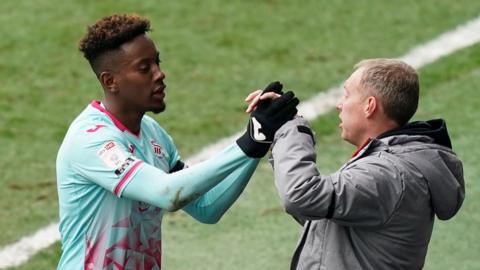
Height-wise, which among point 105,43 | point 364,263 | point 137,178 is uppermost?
point 105,43

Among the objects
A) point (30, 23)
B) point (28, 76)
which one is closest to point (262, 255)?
point (28, 76)

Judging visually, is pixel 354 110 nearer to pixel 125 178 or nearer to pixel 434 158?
pixel 434 158

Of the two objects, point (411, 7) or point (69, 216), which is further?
point (411, 7)

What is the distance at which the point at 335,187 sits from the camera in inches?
165

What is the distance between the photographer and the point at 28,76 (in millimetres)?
10992

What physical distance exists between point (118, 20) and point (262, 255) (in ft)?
9.97

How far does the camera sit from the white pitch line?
7.79 m

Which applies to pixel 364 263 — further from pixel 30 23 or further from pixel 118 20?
pixel 30 23

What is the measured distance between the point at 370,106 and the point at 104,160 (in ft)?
3.44

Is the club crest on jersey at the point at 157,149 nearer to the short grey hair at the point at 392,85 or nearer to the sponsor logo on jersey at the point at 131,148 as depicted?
the sponsor logo on jersey at the point at 131,148

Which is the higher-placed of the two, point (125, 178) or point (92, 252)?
point (125, 178)

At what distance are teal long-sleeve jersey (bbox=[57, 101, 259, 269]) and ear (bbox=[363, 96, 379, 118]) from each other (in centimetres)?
53

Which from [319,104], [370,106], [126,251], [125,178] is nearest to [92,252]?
[126,251]

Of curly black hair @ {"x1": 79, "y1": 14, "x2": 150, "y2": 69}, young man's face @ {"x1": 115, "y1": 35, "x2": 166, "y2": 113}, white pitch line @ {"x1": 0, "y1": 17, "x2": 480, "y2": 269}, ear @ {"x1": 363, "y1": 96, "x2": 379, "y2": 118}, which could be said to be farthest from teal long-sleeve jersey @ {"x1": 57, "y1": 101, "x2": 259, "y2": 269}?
white pitch line @ {"x1": 0, "y1": 17, "x2": 480, "y2": 269}
